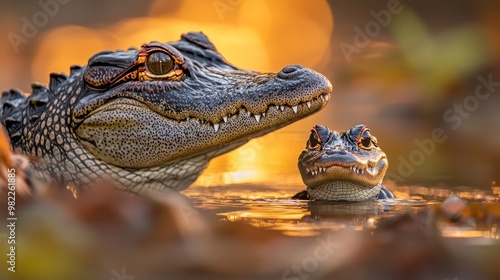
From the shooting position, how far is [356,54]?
18.1 meters

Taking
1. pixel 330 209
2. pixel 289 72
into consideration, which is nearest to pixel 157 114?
pixel 289 72

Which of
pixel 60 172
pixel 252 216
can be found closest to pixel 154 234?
pixel 252 216

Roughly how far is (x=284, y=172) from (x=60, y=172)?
2871mm

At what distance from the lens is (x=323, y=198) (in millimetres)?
5348

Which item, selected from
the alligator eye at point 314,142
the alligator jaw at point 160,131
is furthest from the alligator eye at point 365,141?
the alligator jaw at point 160,131

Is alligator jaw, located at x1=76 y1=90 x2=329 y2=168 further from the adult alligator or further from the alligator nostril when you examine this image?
the alligator nostril

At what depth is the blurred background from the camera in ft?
34.4

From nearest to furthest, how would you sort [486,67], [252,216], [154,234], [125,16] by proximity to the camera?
[154,234]
[252,216]
[486,67]
[125,16]

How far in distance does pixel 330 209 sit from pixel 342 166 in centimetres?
41

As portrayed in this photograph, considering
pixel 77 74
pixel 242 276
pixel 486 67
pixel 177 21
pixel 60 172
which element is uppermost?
pixel 177 21

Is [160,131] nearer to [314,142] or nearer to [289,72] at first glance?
[289,72]

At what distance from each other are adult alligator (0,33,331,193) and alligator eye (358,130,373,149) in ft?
3.12

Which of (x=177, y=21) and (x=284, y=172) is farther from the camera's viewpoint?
(x=177, y=21)

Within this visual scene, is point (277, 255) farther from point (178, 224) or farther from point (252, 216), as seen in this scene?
point (252, 216)
